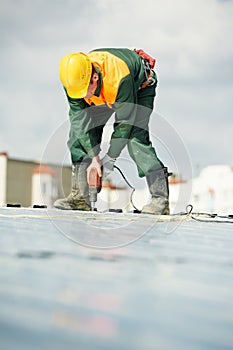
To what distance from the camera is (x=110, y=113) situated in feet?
12.9

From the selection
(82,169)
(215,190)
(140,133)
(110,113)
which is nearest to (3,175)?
(215,190)

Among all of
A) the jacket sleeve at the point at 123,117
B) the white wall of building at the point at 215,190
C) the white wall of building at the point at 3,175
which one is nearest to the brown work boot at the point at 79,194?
the jacket sleeve at the point at 123,117

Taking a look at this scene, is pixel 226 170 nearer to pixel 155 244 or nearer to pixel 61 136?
pixel 61 136

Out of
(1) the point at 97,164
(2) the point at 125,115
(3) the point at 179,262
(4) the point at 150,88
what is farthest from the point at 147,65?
(3) the point at 179,262

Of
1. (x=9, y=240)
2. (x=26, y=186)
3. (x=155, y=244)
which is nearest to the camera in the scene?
(x=9, y=240)

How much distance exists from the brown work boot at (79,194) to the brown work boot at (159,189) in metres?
0.49

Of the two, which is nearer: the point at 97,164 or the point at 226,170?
the point at 97,164

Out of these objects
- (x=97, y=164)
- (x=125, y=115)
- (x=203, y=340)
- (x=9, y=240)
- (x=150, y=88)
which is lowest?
(x=203, y=340)

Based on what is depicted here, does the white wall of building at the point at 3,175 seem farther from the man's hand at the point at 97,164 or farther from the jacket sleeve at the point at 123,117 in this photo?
the jacket sleeve at the point at 123,117

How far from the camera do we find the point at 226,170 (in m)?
23.0

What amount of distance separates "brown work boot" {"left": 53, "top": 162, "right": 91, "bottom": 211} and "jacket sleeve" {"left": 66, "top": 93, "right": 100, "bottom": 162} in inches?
3.8

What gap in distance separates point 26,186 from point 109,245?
2385cm

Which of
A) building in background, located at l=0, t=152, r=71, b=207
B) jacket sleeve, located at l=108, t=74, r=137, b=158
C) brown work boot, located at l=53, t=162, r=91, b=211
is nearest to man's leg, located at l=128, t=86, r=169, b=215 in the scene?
jacket sleeve, located at l=108, t=74, r=137, b=158

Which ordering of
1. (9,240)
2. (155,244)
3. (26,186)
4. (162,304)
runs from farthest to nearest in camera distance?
(26,186), (155,244), (9,240), (162,304)
